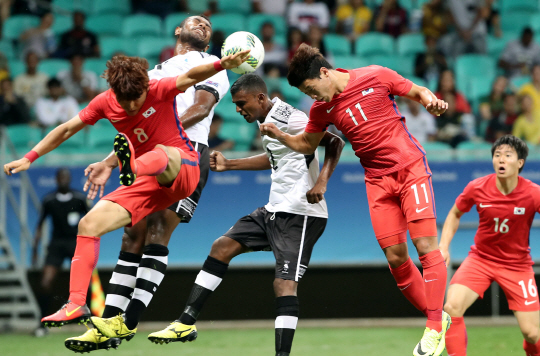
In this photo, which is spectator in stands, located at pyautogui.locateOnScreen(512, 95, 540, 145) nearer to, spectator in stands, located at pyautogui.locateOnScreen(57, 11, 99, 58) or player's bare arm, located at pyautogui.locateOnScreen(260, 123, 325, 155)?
player's bare arm, located at pyautogui.locateOnScreen(260, 123, 325, 155)

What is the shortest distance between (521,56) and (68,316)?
10091 millimetres

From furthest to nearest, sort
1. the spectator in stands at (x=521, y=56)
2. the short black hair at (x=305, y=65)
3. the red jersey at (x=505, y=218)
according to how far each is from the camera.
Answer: the spectator in stands at (x=521, y=56) < the red jersey at (x=505, y=218) < the short black hair at (x=305, y=65)

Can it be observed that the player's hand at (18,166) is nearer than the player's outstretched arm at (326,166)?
Yes

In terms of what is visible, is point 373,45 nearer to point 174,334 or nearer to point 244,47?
point 244,47

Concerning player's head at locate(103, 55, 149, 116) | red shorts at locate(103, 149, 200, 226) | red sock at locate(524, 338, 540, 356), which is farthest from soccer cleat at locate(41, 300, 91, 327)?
red sock at locate(524, 338, 540, 356)

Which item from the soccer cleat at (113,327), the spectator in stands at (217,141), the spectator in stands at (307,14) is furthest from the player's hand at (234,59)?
the spectator in stands at (307,14)

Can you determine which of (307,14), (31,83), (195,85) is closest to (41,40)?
(31,83)

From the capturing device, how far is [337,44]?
505 inches

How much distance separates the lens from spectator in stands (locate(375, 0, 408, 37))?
1324 centimetres

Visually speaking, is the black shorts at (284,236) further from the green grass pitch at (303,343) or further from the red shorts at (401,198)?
the green grass pitch at (303,343)

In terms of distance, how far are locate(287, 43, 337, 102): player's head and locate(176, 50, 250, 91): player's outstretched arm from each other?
2.12 ft

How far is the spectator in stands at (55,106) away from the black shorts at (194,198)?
5.76 meters

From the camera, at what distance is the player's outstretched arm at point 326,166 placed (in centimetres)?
577

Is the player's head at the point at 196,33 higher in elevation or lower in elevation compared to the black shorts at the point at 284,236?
higher
